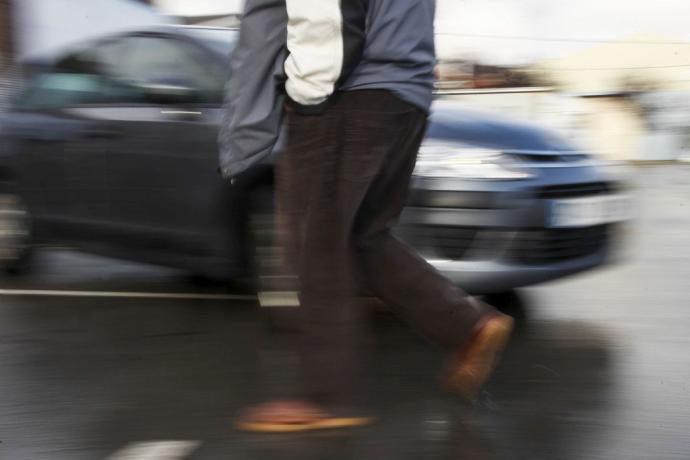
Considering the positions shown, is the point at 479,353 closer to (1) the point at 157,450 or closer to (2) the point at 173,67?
(1) the point at 157,450

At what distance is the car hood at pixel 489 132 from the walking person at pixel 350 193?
4.79 feet

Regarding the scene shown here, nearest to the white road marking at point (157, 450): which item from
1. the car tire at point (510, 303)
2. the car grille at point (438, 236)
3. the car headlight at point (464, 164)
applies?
the car grille at point (438, 236)

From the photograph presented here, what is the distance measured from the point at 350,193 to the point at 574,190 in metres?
1.90

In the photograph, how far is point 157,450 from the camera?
3.22 m

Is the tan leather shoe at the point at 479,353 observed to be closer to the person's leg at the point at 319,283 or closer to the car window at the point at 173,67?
the person's leg at the point at 319,283

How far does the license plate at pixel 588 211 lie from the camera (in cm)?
482

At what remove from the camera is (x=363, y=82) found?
3316 mm

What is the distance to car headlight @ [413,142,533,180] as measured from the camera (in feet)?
15.6

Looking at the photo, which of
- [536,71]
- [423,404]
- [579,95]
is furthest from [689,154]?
[423,404]

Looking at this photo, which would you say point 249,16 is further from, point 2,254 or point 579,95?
point 579,95

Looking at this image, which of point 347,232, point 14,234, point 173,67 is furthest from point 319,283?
point 14,234

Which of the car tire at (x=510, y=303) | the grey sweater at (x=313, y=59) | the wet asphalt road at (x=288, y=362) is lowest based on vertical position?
the car tire at (x=510, y=303)

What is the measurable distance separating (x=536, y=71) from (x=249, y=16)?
64.6 feet

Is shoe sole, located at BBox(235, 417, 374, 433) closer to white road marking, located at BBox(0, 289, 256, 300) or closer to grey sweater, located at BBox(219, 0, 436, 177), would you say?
grey sweater, located at BBox(219, 0, 436, 177)
